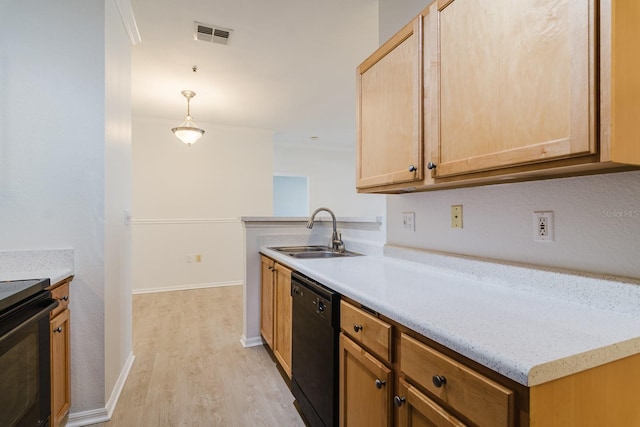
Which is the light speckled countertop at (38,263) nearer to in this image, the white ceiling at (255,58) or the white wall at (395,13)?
the white ceiling at (255,58)

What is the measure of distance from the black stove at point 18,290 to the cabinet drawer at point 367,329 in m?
1.23

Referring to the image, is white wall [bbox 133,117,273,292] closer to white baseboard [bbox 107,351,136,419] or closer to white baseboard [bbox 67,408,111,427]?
white baseboard [bbox 107,351,136,419]

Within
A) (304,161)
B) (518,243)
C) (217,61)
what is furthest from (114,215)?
(304,161)

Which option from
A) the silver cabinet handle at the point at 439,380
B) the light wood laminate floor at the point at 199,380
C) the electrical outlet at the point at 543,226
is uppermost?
the electrical outlet at the point at 543,226

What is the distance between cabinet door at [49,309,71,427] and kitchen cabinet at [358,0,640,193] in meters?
1.89

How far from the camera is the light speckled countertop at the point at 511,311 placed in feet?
2.29

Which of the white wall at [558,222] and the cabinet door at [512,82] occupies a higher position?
the cabinet door at [512,82]

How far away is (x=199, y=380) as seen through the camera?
227 centimetres

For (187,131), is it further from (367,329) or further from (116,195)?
(367,329)

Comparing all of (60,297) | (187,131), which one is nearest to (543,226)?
(60,297)

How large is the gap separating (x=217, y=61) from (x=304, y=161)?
369 cm

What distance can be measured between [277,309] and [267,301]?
305 mm

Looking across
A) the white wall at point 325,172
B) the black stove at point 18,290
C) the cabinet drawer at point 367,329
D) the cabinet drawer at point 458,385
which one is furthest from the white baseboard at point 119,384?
the white wall at point 325,172

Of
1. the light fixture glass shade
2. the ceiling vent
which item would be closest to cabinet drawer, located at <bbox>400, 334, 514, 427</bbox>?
the ceiling vent
